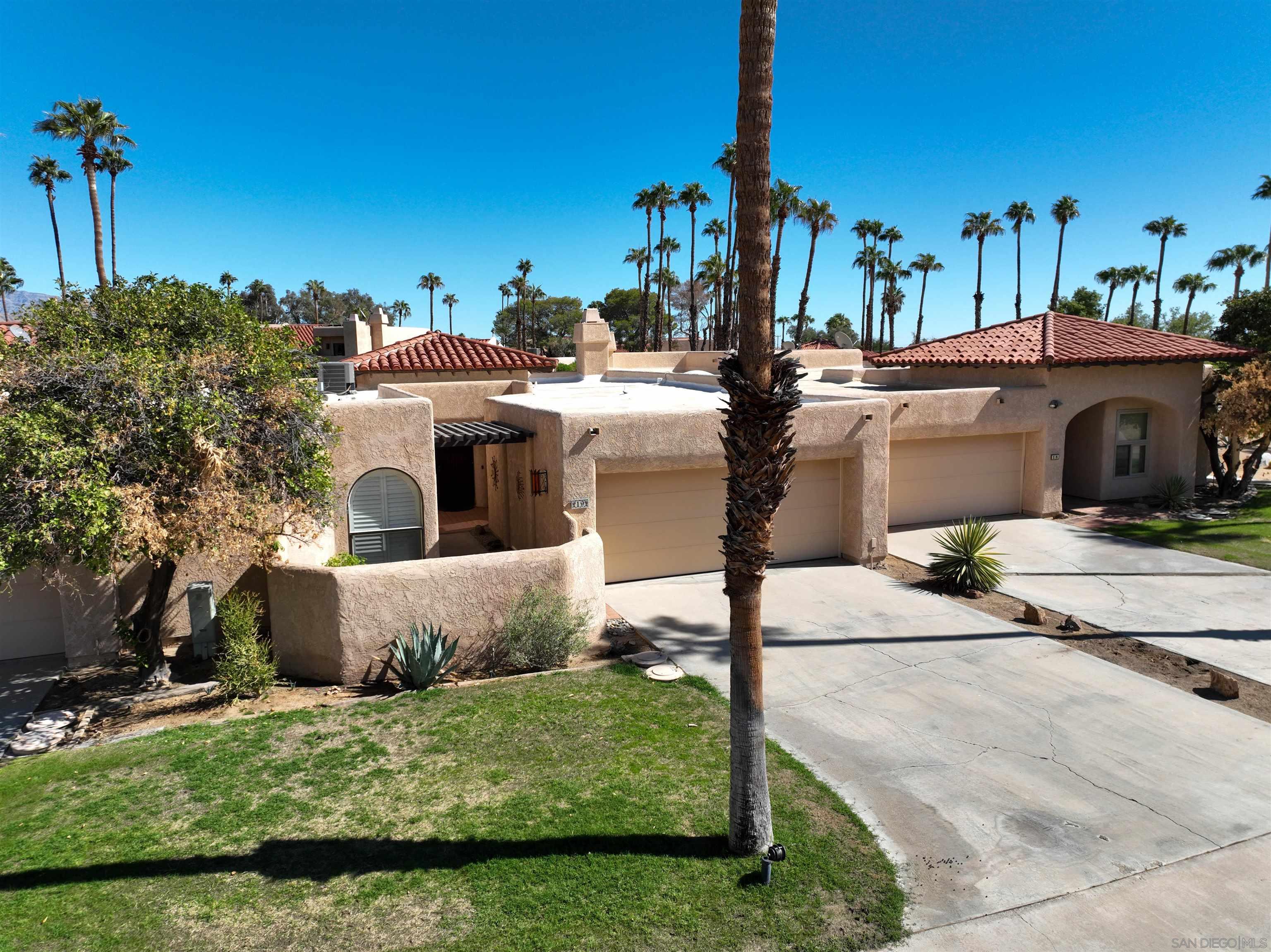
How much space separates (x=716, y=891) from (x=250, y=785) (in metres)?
Answer: 4.98

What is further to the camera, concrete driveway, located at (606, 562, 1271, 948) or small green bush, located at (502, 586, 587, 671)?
small green bush, located at (502, 586, 587, 671)

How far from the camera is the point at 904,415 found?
19625mm

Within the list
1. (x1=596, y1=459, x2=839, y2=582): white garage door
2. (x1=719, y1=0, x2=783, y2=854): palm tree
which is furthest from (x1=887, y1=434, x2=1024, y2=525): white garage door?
(x1=719, y1=0, x2=783, y2=854): palm tree

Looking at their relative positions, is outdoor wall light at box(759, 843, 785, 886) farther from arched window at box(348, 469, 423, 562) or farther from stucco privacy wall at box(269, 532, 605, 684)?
arched window at box(348, 469, 423, 562)

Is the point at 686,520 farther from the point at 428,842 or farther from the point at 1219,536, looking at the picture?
the point at 1219,536

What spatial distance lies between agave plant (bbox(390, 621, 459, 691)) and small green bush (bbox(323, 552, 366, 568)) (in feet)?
7.61

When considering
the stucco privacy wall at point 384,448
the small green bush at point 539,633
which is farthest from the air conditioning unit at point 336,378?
the small green bush at point 539,633

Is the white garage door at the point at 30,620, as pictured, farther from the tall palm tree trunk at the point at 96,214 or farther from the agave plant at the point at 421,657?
the tall palm tree trunk at the point at 96,214

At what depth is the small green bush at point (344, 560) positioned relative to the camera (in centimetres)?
1322

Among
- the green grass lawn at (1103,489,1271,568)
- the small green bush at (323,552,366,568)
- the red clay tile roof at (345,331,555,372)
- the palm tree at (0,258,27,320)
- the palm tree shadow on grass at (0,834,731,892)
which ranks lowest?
the palm tree shadow on grass at (0,834,731,892)

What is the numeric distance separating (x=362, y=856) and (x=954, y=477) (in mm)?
18040

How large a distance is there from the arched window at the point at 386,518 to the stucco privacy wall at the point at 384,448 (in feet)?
0.35

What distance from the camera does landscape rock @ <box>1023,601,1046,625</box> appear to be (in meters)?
13.3

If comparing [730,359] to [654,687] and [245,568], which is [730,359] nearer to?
[654,687]
